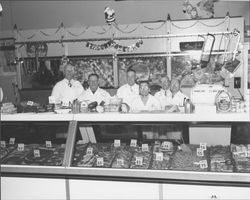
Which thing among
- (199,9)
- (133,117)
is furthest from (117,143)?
(199,9)

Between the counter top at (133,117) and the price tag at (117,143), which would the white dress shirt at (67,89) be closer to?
the counter top at (133,117)

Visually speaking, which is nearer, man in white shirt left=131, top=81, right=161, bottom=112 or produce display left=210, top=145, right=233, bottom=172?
produce display left=210, top=145, right=233, bottom=172

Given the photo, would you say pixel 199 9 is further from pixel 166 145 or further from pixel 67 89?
pixel 166 145

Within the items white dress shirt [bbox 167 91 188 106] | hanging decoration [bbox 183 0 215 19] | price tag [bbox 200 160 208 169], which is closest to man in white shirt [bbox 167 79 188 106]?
white dress shirt [bbox 167 91 188 106]

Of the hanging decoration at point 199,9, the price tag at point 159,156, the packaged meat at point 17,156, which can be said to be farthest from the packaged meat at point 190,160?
the hanging decoration at point 199,9

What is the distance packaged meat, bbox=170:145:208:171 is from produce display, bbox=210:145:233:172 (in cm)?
7

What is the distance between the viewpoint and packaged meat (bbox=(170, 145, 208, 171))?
3.13 m

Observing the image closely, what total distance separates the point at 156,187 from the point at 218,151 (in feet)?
2.51

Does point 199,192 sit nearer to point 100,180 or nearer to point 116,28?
point 100,180

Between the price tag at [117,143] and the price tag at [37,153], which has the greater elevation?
the price tag at [117,143]

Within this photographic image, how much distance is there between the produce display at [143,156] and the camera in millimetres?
3162

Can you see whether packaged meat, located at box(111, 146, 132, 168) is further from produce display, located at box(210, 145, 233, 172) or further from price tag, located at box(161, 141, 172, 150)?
produce display, located at box(210, 145, 233, 172)

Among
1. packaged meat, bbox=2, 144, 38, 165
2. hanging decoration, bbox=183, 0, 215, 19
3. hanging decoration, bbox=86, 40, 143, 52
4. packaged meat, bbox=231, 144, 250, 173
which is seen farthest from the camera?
hanging decoration, bbox=183, 0, 215, 19

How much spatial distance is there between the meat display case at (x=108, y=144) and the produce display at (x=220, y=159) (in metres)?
0.06
